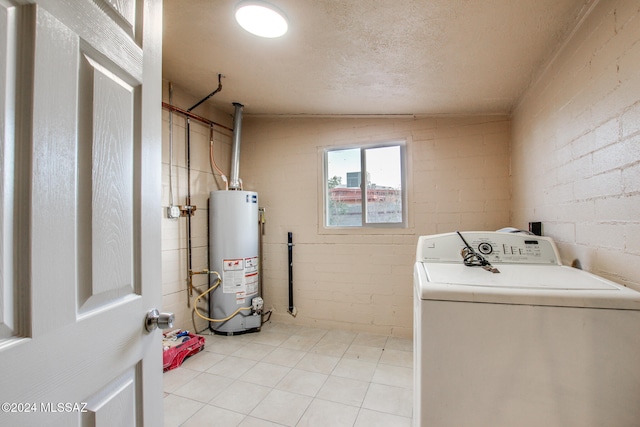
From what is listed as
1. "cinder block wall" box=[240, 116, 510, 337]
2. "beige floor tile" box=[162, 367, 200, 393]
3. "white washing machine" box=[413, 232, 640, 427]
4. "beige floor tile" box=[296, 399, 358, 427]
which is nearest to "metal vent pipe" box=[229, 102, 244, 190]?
"cinder block wall" box=[240, 116, 510, 337]

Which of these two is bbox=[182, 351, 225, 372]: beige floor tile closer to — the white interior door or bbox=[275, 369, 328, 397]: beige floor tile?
bbox=[275, 369, 328, 397]: beige floor tile

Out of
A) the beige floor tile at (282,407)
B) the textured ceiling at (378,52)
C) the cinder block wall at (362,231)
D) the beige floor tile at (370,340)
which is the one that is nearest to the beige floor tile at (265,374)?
the beige floor tile at (282,407)

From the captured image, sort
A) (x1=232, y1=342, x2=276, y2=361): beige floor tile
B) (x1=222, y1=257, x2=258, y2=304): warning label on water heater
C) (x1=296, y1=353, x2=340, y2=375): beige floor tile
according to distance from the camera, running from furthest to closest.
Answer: (x1=222, y1=257, x2=258, y2=304): warning label on water heater
(x1=232, y1=342, x2=276, y2=361): beige floor tile
(x1=296, y1=353, x2=340, y2=375): beige floor tile

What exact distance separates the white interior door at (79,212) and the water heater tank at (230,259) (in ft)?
6.70

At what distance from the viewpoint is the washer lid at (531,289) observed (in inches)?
36.3

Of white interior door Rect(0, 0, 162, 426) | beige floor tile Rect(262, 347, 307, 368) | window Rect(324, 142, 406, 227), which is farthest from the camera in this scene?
window Rect(324, 142, 406, 227)

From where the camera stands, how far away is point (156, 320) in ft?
2.90

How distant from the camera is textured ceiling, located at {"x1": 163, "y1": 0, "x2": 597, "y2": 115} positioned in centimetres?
144

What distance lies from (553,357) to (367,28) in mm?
1717

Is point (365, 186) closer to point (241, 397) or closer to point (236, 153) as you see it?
point (236, 153)

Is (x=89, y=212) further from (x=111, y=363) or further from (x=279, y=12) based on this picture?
(x=279, y=12)

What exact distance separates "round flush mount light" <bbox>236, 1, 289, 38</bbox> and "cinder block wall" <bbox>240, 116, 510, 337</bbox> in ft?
5.16

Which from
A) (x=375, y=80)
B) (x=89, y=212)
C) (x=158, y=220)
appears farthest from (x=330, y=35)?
(x=89, y=212)

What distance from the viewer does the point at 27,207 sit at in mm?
541
